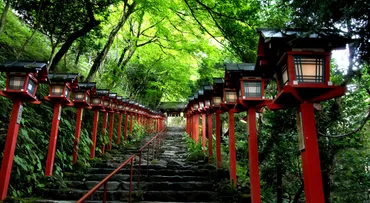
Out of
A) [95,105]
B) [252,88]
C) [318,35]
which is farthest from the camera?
[95,105]

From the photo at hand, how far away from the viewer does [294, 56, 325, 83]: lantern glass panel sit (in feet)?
10.6

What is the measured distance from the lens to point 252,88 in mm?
5445

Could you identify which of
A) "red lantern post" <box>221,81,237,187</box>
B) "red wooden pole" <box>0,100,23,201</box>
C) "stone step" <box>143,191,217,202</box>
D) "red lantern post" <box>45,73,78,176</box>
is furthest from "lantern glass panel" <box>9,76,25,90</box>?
"red lantern post" <box>221,81,237,187</box>

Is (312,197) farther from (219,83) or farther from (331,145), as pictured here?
(219,83)

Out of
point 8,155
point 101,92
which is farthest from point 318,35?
point 101,92

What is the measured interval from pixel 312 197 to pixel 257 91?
2.70m

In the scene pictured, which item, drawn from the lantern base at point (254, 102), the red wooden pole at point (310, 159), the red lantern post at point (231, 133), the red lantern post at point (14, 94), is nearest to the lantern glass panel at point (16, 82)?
the red lantern post at point (14, 94)

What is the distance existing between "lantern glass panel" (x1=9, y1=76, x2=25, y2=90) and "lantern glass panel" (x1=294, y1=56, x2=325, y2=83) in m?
5.56

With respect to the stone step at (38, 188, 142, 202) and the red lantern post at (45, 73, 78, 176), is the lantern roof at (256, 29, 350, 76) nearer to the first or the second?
the stone step at (38, 188, 142, 202)

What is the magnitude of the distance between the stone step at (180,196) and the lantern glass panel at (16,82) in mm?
4130

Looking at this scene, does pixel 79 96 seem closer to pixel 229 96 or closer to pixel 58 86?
pixel 58 86

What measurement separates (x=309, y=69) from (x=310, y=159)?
125 cm

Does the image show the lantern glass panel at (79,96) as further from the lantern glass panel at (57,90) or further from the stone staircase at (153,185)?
the stone staircase at (153,185)

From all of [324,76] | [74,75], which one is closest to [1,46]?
[74,75]
